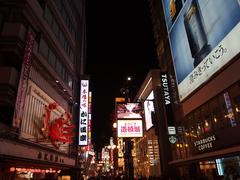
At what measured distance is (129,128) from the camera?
22.8m

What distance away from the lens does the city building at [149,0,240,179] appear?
12.0 meters

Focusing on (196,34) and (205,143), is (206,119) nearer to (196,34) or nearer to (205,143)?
(205,143)

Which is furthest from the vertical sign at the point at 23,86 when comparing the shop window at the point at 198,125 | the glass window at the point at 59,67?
the shop window at the point at 198,125

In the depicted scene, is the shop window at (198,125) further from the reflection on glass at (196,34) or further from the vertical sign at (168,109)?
the vertical sign at (168,109)

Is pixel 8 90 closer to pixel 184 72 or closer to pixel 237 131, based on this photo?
pixel 184 72

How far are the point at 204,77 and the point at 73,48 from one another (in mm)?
26008

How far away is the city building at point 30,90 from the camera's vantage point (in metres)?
15.0

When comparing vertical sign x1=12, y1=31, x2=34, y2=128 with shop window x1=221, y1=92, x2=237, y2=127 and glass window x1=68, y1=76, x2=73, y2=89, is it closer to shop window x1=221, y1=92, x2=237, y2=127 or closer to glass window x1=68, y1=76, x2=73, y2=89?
shop window x1=221, y1=92, x2=237, y2=127

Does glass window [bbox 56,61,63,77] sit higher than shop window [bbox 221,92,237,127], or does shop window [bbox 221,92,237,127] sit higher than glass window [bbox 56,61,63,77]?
glass window [bbox 56,61,63,77]

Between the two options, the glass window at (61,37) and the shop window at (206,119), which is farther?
the glass window at (61,37)

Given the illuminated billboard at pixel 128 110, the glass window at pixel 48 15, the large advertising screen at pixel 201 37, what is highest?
the glass window at pixel 48 15

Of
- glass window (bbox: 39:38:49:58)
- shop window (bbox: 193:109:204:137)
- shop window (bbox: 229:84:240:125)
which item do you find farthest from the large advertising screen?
glass window (bbox: 39:38:49:58)

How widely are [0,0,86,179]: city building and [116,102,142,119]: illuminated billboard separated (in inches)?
230

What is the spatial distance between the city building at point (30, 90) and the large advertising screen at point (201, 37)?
1220cm
